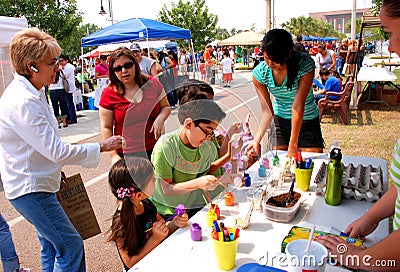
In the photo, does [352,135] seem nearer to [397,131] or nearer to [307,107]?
[397,131]

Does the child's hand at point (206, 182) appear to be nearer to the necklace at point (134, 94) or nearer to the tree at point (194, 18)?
the necklace at point (134, 94)

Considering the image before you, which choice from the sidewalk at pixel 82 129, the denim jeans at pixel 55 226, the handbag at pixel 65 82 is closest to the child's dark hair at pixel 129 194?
the denim jeans at pixel 55 226

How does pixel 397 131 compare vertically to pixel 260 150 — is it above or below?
below

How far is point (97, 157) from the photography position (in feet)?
5.40

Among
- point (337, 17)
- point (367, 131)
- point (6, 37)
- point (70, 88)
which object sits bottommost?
point (367, 131)

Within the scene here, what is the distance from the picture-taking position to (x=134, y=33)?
23.5 feet

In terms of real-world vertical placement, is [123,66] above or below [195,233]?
above

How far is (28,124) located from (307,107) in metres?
1.67

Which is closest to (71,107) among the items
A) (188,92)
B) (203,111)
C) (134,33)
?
(134,33)

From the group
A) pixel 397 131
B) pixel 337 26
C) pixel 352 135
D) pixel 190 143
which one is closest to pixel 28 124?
pixel 190 143

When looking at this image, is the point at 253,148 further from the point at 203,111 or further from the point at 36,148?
the point at 36,148

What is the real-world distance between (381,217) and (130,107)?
1.51 m

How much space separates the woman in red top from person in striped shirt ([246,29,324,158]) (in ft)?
2.01

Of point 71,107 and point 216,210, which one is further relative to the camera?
point 71,107
